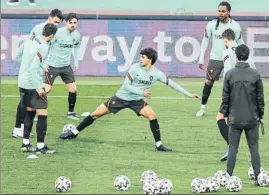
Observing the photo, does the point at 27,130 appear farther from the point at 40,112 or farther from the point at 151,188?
the point at 151,188

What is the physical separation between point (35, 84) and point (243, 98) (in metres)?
4.24

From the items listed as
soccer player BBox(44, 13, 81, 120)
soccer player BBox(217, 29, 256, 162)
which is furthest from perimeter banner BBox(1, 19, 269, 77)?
soccer player BBox(217, 29, 256, 162)

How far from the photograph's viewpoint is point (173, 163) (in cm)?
1648

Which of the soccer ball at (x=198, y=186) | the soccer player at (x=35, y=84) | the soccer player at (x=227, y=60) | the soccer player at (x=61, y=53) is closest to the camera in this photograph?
the soccer ball at (x=198, y=186)

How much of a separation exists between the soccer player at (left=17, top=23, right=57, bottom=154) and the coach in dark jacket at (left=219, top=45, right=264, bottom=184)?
3750mm

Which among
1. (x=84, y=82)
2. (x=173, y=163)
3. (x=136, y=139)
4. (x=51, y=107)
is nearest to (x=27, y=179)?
(x=173, y=163)

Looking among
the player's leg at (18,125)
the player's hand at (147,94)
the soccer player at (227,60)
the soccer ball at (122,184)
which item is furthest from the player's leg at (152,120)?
the soccer ball at (122,184)

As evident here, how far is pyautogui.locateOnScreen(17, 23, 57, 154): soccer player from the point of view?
16.8 m

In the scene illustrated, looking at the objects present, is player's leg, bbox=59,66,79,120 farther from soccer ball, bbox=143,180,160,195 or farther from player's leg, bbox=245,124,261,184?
soccer ball, bbox=143,180,160,195

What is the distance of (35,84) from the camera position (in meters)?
17.1

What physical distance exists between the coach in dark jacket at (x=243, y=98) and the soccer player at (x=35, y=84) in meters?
3.75

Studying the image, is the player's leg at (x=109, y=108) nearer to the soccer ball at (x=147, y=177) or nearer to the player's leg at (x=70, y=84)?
the player's leg at (x=70, y=84)

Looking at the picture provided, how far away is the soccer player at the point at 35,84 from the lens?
16828 millimetres

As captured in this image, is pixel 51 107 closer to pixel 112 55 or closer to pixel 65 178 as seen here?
pixel 112 55
